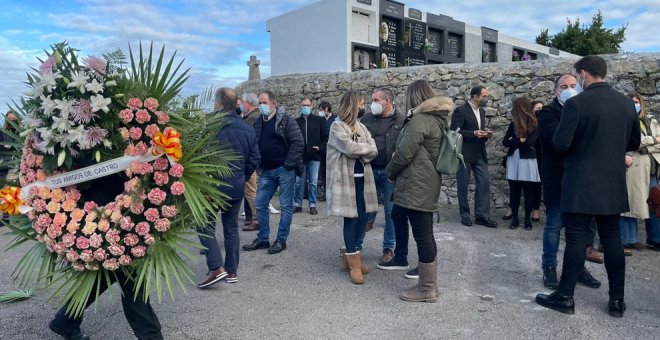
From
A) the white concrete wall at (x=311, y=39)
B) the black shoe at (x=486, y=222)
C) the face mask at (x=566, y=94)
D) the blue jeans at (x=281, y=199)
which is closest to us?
the face mask at (x=566, y=94)

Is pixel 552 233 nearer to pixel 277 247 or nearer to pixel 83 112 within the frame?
pixel 277 247

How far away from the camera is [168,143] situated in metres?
2.95

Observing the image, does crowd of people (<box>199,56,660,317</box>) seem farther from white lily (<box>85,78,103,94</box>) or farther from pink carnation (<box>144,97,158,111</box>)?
white lily (<box>85,78,103,94</box>)

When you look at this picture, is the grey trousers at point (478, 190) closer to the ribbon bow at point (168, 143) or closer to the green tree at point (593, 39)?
the ribbon bow at point (168, 143)

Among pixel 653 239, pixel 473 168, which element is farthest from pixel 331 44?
pixel 653 239

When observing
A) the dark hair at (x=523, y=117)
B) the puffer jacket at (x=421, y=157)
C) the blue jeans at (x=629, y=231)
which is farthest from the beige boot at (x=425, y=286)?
the dark hair at (x=523, y=117)

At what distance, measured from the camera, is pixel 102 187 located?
3.15 m

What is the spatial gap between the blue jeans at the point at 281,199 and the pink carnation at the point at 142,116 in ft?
10.2

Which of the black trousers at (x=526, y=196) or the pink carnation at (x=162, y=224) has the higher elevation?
the pink carnation at (x=162, y=224)

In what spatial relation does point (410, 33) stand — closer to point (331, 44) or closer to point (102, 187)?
Result: point (331, 44)

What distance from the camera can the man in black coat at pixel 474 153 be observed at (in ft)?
24.3

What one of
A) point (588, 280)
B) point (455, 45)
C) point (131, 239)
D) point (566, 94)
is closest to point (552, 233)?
point (588, 280)

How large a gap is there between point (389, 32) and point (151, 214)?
1697 centimetres

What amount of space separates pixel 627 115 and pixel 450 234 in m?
3.28
